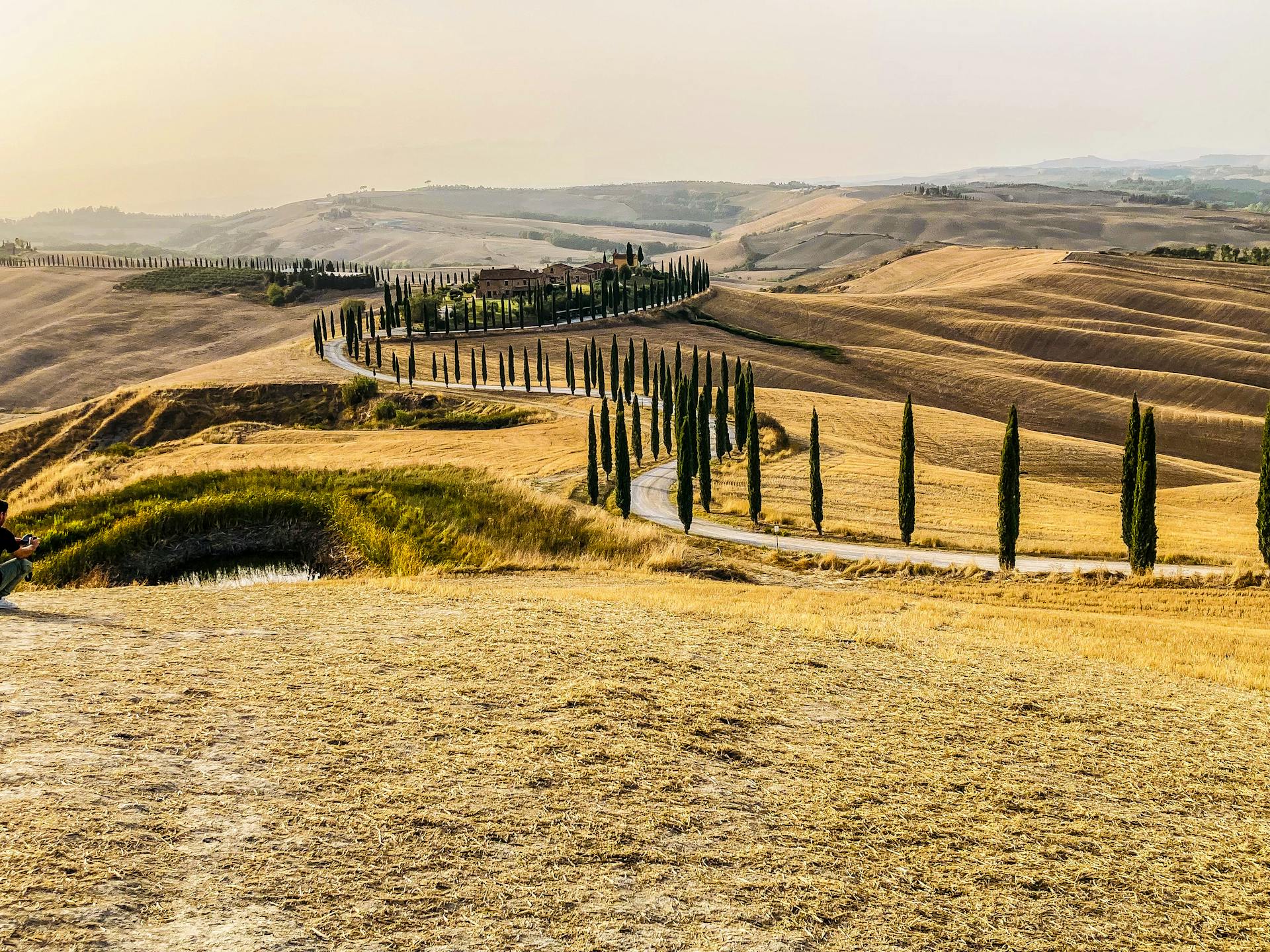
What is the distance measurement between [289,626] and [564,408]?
86667mm

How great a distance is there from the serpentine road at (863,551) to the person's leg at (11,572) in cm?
4026

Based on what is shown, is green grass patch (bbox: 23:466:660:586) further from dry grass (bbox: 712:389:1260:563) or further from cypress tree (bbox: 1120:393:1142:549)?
cypress tree (bbox: 1120:393:1142:549)

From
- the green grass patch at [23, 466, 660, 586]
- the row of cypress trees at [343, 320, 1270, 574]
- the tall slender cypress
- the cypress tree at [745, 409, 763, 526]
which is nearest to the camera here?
the green grass patch at [23, 466, 660, 586]

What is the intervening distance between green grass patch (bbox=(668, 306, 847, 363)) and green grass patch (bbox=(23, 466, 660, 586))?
369ft

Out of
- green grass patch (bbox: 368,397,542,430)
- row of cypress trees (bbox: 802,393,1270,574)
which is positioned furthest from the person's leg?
green grass patch (bbox: 368,397,542,430)

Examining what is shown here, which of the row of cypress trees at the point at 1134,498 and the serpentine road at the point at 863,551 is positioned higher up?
the row of cypress trees at the point at 1134,498

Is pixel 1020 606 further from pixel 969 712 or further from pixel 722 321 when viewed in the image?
pixel 722 321

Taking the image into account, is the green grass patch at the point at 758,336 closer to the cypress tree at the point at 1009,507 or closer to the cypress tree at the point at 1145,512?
the cypress tree at the point at 1009,507

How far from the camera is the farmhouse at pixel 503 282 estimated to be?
186000mm

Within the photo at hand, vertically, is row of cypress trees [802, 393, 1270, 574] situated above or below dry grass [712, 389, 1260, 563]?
above

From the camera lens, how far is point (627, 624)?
2581 cm

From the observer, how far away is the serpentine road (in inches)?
2040

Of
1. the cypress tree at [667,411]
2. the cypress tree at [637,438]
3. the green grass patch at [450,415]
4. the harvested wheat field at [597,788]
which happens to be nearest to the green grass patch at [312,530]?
the harvested wheat field at [597,788]

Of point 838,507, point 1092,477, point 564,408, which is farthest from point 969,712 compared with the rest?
point 564,408
